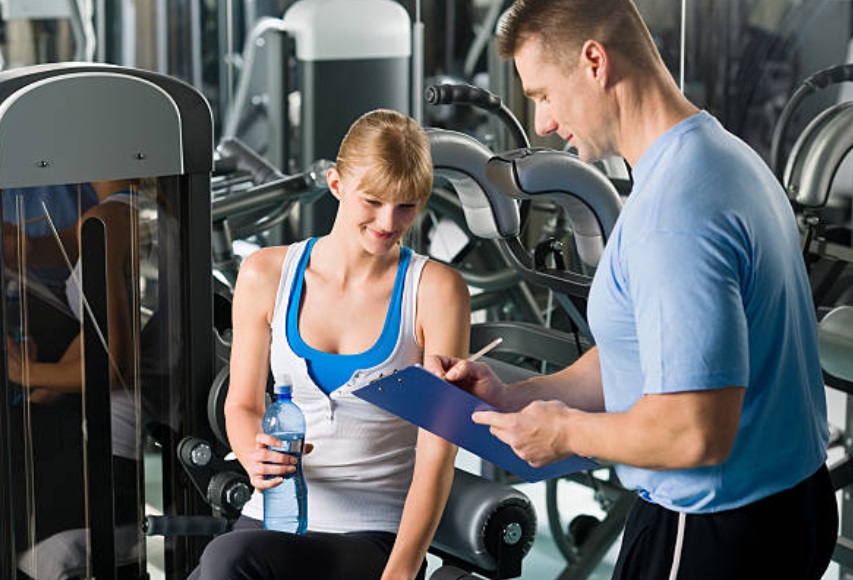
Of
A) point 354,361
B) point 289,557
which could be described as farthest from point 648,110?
point 289,557

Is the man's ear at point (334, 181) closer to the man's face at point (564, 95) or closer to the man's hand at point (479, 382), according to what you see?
the man's hand at point (479, 382)

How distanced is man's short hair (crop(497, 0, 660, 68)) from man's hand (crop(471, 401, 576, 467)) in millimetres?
343

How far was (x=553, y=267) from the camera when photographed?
2.45 meters

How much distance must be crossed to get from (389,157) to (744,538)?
0.75 m

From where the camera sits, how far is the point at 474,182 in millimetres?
2312

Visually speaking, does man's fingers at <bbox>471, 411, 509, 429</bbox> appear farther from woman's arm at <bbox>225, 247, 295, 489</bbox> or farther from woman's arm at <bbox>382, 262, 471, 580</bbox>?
woman's arm at <bbox>225, 247, 295, 489</bbox>

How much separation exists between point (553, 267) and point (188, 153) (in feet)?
2.59

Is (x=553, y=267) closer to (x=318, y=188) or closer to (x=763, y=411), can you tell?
(x=318, y=188)

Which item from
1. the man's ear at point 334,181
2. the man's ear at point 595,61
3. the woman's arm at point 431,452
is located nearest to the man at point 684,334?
the man's ear at point 595,61

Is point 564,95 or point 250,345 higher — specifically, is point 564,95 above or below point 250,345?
above

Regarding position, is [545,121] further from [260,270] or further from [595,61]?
[260,270]

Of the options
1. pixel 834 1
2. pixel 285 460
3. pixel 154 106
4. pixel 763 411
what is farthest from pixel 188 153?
pixel 834 1

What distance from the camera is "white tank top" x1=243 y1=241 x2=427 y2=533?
1.76m

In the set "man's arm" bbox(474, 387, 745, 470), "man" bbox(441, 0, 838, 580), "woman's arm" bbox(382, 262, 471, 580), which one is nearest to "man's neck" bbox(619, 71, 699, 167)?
"man" bbox(441, 0, 838, 580)
